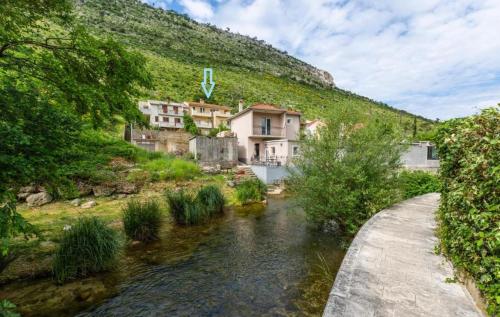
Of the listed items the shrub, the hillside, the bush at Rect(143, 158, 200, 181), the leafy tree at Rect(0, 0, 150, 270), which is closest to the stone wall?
the bush at Rect(143, 158, 200, 181)

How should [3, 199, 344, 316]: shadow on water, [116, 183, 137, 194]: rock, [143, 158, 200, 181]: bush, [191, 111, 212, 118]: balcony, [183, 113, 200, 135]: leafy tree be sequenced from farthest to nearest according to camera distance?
[191, 111, 212, 118]: balcony < [183, 113, 200, 135]: leafy tree < [143, 158, 200, 181]: bush < [116, 183, 137, 194]: rock < [3, 199, 344, 316]: shadow on water

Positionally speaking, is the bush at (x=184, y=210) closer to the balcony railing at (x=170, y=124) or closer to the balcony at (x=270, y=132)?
the balcony at (x=270, y=132)

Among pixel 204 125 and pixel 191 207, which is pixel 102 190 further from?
pixel 204 125

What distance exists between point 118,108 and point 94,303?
5.01m

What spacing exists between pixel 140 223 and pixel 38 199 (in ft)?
23.4

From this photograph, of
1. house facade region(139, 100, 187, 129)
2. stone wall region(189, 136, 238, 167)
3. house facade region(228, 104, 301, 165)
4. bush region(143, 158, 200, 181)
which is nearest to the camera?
bush region(143, 158, 200, 181)

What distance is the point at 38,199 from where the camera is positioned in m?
10.6

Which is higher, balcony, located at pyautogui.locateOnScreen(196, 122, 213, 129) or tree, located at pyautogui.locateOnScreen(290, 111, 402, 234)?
balcony, located at pyautogui.locateOnScreen(196, 122, 213, 129)

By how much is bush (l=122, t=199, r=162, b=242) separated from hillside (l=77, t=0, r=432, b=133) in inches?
1280

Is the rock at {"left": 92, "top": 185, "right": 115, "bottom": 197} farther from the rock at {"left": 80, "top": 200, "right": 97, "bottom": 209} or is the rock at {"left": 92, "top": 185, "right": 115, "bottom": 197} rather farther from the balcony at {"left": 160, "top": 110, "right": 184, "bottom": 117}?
the balcony at {"left": 160, "top": 110, "right": 184, "bottom": 117}

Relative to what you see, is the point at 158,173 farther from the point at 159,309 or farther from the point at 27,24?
the point at 159,309

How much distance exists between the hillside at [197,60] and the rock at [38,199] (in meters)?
31.3

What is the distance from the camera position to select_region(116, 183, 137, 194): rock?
1284cm

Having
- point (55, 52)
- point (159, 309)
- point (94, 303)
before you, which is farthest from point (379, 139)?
point (55, 52)
